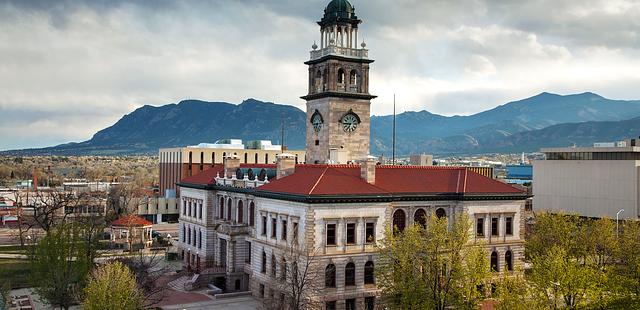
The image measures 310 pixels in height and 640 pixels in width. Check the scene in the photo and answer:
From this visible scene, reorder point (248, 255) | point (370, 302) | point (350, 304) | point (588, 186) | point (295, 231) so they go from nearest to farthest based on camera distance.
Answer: point (295, 231) → point (350, 304) → point (370, 302) → point (248, 255) → point (588, 186)

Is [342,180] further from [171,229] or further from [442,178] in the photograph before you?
[171,229]

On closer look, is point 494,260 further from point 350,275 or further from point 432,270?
point 432,270

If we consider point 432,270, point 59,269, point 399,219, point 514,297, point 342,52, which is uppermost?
point 342,52

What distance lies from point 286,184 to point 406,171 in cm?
1209

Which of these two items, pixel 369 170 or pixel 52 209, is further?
pixel 52 209

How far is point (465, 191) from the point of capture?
196 feet

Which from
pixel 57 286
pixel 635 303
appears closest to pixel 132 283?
pixel 57 286

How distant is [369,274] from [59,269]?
25492mm

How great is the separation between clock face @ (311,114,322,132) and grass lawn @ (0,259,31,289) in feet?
111

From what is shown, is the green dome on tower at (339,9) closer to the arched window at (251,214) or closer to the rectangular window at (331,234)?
the arched window at (251,214)

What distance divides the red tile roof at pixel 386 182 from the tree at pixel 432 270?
7.41m

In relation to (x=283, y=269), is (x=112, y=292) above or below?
above

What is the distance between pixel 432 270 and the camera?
46.8m

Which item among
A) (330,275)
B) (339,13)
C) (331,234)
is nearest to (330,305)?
(330,275)
